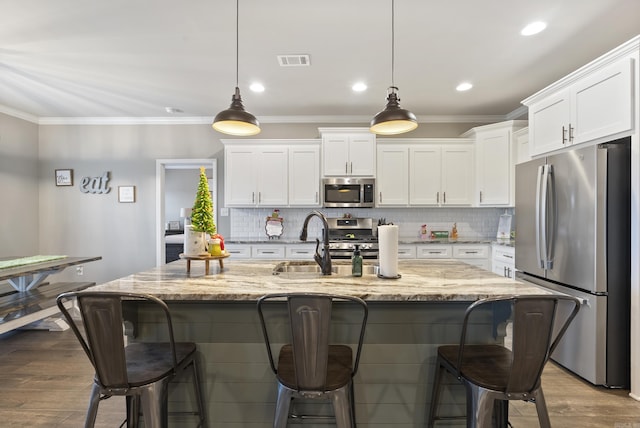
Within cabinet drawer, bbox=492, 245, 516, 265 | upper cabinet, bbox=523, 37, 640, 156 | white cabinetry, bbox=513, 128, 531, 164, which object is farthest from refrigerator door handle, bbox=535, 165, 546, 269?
white cabinetry, bbox=513, 128, 531, 164

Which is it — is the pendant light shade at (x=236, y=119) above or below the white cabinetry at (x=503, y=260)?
above

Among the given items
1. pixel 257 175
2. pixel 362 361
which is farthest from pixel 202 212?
pixel 257 175

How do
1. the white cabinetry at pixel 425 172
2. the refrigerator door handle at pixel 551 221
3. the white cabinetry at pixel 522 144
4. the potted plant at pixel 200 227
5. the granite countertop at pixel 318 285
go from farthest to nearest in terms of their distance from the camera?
1. the white cabinetry at pixel 425 172
2. the white cabinetry at pixel 522 144
3. the refrigerator door handle at pixel 551 221
4. the potted plant at pixel 200 227
5. the granite countertop at pixel 318 285

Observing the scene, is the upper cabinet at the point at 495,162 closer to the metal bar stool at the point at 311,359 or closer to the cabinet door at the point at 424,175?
the cabinet door at the point at 424,175

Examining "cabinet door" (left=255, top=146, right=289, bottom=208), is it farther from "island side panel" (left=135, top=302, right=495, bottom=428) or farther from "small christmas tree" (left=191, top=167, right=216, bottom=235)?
"island side panel" (left=135, top=302, right=495, bottom=428)

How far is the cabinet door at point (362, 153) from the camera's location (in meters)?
4.52

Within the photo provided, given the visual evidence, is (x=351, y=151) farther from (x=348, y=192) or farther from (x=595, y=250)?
(x=595, y=250)

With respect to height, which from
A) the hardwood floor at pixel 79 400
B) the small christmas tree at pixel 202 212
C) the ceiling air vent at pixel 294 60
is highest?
the ceiling air vent at pixel 294 60

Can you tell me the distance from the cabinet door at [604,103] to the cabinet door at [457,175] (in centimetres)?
193

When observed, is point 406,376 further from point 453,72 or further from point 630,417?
point 453,72

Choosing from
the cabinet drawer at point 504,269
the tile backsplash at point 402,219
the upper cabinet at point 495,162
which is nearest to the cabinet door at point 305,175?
the tile backsplash at point 402,219

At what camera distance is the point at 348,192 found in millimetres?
4578

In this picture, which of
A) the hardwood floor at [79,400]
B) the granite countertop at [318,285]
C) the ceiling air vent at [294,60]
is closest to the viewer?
the granite countertop at [318,285]

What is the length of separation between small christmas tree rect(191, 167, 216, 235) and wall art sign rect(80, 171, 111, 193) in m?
3.98
